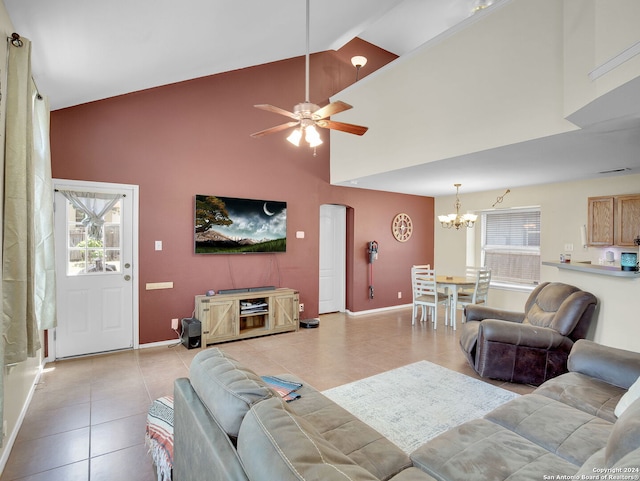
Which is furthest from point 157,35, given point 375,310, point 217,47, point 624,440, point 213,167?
point 375,310

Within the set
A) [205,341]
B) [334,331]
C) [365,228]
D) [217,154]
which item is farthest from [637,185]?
[205,341]

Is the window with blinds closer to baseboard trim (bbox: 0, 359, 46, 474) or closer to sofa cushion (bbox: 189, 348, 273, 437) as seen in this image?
sofa cushion (bbox: 189, 348, 273, 437)

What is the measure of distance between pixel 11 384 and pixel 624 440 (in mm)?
3357

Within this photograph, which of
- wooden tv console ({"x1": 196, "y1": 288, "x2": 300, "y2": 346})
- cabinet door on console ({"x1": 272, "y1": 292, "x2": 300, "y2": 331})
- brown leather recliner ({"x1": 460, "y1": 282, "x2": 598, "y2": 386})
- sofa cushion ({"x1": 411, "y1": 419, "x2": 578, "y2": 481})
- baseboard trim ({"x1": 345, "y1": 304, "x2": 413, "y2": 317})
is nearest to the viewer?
sofa cushion ({"x1": 411, "y1": 419, "x2": 578, "y2": 481})

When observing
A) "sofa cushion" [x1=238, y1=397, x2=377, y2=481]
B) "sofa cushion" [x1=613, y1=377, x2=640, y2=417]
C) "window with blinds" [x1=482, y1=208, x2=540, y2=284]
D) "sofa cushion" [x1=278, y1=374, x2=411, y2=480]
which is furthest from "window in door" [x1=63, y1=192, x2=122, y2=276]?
"window with blinds" [x1=482, y1=208, x2=540, y2=284]

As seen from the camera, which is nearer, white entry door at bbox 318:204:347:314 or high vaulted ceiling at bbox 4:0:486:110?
high vaulted ceiling at bbox 4:0:486:110

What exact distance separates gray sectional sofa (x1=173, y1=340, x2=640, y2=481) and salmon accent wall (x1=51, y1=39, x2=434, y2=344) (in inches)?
123

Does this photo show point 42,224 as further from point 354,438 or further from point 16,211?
point 354,438

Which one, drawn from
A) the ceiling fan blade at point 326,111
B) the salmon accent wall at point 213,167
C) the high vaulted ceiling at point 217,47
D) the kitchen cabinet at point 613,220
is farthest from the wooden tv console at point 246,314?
the kitchen cabinet at point 613,220

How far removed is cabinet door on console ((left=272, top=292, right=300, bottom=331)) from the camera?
5.01 metres

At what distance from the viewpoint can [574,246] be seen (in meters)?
5.20

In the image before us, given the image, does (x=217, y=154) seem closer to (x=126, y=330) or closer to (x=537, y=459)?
(x=126, y=330)

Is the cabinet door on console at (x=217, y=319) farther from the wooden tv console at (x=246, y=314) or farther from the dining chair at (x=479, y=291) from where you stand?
the dining chair at (x=479, y=291)

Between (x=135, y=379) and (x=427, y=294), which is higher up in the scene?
(x=427, y=294)
